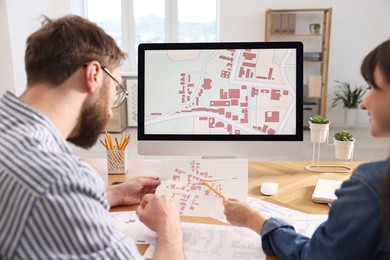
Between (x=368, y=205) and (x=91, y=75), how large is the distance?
60cm

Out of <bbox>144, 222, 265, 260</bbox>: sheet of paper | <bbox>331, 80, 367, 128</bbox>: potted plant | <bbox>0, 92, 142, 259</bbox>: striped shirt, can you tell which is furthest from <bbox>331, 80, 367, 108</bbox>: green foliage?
<bbox>0, 92, 142, 259</bbox>: striped shirt

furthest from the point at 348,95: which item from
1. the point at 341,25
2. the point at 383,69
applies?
the point at 383,69

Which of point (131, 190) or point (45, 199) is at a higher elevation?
point (45, 199)

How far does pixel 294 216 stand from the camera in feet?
3.73

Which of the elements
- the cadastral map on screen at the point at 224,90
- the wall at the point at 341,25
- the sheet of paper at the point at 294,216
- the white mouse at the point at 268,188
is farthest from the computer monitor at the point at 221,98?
the wall at the point at 341,25

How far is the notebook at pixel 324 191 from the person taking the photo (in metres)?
1.22

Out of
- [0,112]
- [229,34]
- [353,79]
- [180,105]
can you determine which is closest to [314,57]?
[353,79]

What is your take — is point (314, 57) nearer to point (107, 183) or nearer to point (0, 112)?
point (107, 183)

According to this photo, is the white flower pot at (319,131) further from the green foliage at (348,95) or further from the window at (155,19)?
the window at (155,19)

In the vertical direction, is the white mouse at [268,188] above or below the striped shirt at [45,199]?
below

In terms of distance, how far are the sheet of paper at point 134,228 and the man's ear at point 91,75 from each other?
42 cm

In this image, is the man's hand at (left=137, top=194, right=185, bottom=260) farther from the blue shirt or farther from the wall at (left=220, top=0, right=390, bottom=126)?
the wall at (left=220, top=0, right=390, bottom=126)

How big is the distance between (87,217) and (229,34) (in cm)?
502

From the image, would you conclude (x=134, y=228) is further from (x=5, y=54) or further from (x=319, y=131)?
(x=5, y=54)
